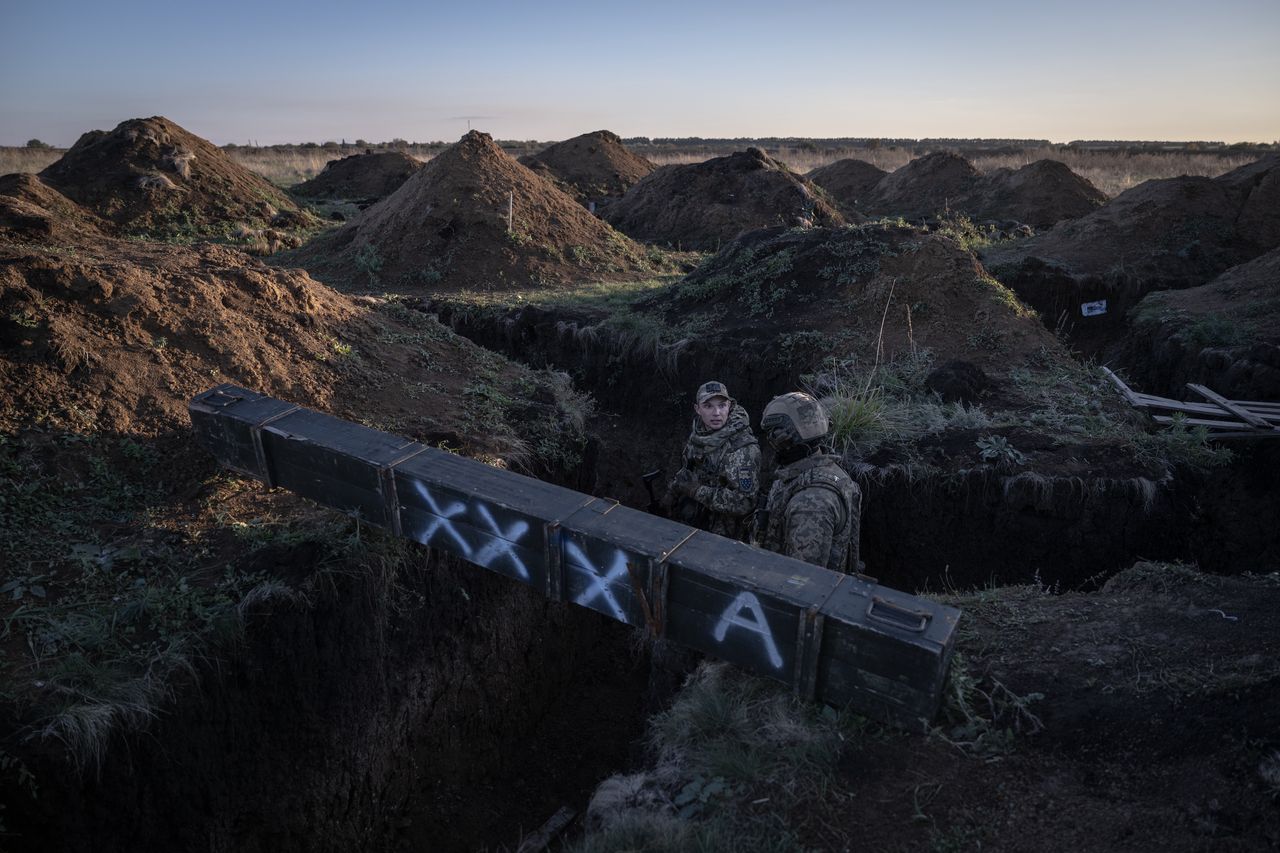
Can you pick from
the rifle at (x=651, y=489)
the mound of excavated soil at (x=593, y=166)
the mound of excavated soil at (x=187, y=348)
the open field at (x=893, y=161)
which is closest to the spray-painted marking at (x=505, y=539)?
the rifle at (x=651, y=489)

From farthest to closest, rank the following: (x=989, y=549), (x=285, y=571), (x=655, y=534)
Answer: (x=989, y=549) → (x=285, y=571) → (x=655, y=534)

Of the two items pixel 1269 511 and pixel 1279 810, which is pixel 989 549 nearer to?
pixel 1269 511

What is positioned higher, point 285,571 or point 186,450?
point 186,450

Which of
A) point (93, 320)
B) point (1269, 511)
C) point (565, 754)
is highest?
point (93, 320)

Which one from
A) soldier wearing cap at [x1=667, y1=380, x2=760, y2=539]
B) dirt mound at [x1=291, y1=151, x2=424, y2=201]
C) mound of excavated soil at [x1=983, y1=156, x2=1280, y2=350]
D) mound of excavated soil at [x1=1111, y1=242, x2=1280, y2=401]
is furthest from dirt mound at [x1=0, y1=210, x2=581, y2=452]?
dirt mound at [x1=291, y1=151, x2=424, y2=201]

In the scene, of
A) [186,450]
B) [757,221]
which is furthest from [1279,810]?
[757,221]

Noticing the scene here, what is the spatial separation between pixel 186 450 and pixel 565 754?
126 inches

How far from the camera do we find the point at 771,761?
10.1ft

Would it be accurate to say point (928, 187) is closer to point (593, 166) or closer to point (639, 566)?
point (593, 166)

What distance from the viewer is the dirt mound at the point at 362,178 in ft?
77.2

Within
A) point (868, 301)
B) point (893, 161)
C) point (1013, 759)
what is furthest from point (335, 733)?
point (893, 161)

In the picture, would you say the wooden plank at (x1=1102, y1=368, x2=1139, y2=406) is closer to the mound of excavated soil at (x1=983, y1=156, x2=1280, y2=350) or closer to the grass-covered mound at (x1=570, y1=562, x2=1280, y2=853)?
the grass-covered mound at (x1=570, y1=562, x2=1280, y2=853)

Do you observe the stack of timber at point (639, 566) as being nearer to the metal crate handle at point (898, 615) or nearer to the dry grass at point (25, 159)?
the metal crate handle at point (898, 615)

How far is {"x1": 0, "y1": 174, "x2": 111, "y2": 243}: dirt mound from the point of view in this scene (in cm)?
888
